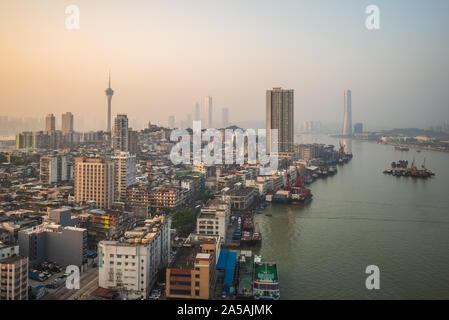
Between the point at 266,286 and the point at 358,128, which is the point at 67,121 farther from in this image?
the point at 358,128

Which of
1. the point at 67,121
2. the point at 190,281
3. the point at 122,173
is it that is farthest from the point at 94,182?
the point at 67,121

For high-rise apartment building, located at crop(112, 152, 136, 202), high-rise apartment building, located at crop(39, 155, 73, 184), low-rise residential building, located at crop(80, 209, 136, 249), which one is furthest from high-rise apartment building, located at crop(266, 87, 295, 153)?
low-rise residential building, located at crop(80, 209, 136, 249)

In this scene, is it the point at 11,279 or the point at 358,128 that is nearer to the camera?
the point at 11,279

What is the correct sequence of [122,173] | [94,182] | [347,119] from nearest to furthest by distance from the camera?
[94,182]
[122,173]
[347,119]

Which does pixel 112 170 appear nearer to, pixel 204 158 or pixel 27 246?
pixel 27 246

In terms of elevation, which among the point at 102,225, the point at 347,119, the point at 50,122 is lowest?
the point at 102,225
